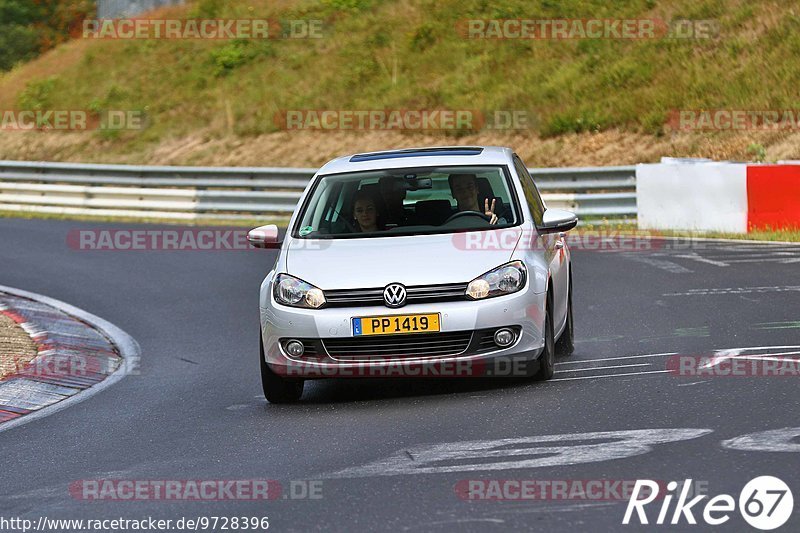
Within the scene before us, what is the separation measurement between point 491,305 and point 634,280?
6855 millimetres

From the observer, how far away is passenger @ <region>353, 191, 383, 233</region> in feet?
32.3

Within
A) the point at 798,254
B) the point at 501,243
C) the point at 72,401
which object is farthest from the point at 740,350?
the point at 798,254

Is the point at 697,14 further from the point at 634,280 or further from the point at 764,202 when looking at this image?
the point at 634,280

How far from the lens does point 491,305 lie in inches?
344

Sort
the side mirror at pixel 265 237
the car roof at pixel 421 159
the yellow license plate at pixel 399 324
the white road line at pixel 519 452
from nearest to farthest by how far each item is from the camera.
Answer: the white road line at pixel 519 452, the yellow license plate at pixel 399 324, the side mirror at pixel 265 237, the car roof at pixel 421 159

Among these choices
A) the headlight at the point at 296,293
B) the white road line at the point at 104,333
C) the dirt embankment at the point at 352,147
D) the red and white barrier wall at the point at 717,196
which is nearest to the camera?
the headlight at the point at 296,293

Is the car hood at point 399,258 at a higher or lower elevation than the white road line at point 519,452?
higher

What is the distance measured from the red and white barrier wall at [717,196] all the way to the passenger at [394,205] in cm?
1044

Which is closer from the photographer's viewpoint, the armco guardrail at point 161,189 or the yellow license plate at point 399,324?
the yellow license plate at point 399,324

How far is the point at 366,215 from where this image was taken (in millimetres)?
9875

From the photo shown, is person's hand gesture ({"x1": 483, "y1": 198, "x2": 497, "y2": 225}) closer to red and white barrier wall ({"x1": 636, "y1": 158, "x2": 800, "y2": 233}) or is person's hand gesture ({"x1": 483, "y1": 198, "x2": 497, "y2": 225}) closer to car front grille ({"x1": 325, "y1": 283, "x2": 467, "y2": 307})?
car front grille ({"x1": 325, "y1": 283, "x2": 467, "y2": 307})

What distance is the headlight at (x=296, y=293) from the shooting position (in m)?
8.88

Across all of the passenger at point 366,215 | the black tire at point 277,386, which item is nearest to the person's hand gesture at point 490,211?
the passenger at point 366,215

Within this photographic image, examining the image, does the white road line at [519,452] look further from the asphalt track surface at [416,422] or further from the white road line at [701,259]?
the white road line at [701,259]
